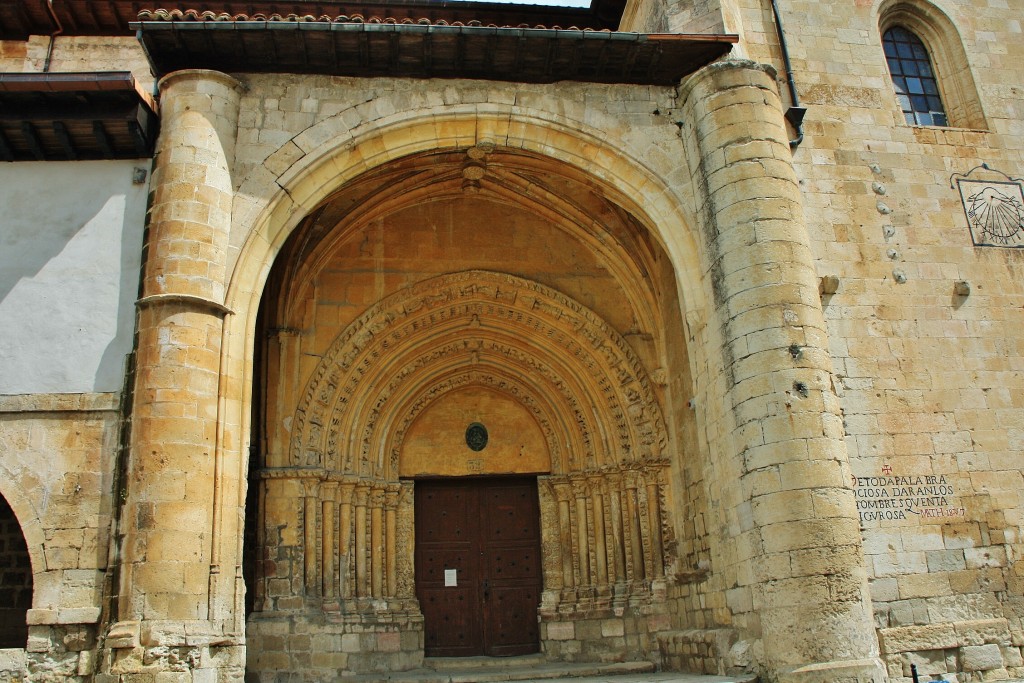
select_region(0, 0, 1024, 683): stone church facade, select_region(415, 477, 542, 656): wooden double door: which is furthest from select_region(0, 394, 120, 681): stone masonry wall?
select_region(415, 477, 542, 656): wooden double door

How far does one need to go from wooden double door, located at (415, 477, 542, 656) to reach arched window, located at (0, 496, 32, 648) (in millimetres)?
4026

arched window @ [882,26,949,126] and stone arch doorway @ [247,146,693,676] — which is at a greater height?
arched window @ [882,26,949,126]

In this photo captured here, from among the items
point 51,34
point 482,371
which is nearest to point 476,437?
A: point 482,371

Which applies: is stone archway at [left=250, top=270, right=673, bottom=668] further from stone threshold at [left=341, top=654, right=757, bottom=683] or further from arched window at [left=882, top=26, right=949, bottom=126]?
arched window at [left=882, top=26, right=949, bottom=126]

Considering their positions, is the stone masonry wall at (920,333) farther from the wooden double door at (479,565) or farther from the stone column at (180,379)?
the stone column at (180,379)

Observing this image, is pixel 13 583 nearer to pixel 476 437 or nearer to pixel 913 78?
pixel 476 437

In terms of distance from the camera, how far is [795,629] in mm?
6590

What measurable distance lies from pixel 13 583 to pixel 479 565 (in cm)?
487

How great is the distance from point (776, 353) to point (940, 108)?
166 inches

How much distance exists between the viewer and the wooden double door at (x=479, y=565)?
10.1 meters

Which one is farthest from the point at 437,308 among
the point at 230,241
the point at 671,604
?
the point at 671,604

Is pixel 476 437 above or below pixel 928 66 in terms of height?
below

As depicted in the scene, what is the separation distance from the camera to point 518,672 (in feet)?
28.8

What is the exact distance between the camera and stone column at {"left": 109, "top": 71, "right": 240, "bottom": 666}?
→ 21.3 feet
